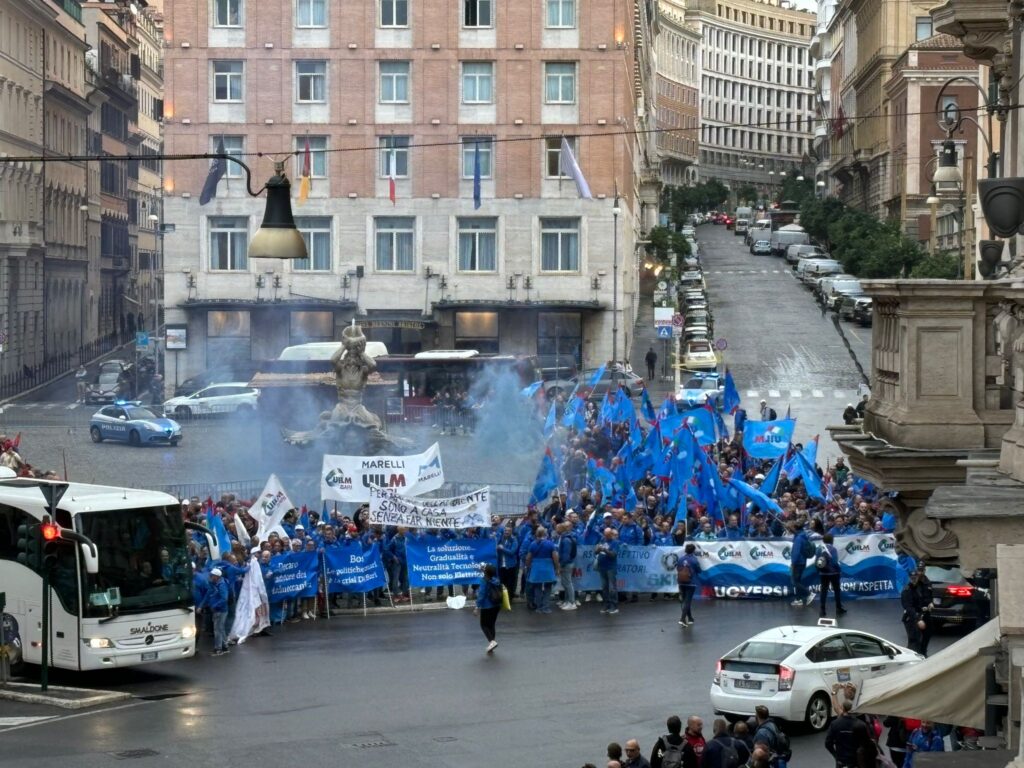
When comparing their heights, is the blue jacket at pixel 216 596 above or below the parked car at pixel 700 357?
below

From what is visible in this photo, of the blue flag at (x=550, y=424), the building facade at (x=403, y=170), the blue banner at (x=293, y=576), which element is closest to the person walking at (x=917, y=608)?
the blue banner at (x=293, y=576)

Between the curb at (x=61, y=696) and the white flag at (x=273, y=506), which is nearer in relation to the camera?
the curb at (x=61, y=696)

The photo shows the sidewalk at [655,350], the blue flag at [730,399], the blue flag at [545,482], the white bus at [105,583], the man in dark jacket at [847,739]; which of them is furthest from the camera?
the sidewalk at [655,350]

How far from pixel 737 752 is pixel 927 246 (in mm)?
81684

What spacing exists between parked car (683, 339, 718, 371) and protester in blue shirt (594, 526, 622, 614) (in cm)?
3907

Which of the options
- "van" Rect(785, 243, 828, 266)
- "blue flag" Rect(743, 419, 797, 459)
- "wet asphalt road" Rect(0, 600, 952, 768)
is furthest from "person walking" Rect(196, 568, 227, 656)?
"van" Rect(785, 243, 828, 266)

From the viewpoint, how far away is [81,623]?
867 inches

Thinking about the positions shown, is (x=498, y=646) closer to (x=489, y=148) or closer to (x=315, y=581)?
(x=315, y=581)

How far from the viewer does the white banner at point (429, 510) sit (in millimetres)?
27531

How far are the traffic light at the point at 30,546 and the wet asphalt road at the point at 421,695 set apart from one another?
1687mm

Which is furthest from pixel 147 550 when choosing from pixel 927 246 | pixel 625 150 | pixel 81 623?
pixel 927 246

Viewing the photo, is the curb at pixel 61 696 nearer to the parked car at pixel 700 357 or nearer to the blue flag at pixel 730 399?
the blue flag at pixel 730 399

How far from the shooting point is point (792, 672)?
1920cm

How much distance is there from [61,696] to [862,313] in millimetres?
59293
